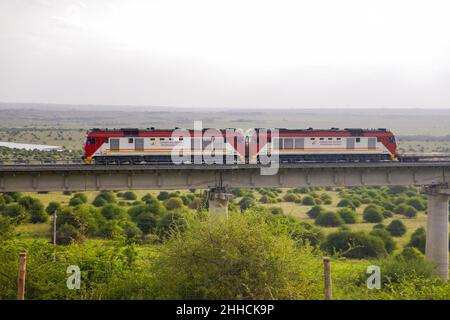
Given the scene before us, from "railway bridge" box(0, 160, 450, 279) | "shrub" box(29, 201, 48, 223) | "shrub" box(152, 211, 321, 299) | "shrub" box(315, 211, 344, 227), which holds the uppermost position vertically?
"railway bridge" box(0, 160, 450, 279)

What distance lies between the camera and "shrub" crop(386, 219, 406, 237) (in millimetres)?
51316

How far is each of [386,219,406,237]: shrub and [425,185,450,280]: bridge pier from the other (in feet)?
35.6

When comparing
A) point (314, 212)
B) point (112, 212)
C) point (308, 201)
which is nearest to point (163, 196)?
point (308, 201)

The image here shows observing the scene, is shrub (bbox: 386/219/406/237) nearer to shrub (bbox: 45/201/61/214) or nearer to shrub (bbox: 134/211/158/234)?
shrub (bbox: 134/211/158/234)

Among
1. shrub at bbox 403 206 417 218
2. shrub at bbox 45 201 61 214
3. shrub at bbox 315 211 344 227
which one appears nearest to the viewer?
shrub at bbox 315 211 344 227

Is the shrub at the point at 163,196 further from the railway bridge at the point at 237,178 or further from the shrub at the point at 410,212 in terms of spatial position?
the railway bridge at the point at 237,178

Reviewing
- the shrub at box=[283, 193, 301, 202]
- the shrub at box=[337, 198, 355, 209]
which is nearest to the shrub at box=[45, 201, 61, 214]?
the shrub at box=[283, 193, 301, 202]

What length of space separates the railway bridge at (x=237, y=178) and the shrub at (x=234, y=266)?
18.3 metres

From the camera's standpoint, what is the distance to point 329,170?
3962cm

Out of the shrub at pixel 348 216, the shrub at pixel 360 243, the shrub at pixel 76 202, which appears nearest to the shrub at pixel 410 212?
the shrub at pixel 348 216

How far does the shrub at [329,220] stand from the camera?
53.9m

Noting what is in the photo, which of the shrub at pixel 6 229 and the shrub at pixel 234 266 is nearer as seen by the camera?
the shrub at pixel 234 266

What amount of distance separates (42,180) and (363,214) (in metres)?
35.9
